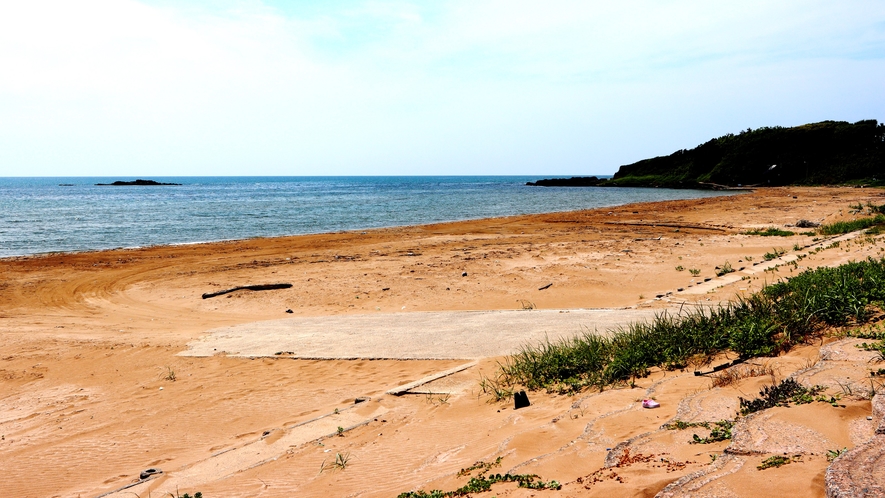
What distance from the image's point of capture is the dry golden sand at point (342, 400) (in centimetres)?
372

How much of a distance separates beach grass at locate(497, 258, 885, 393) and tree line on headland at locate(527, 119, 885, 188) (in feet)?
189

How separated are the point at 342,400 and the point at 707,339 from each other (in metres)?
4.08

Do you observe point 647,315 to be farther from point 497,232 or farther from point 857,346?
point 497,232

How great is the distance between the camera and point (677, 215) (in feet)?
109

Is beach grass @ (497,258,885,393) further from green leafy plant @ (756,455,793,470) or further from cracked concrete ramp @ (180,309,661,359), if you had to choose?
green leafy plant @ (756,455,793,470)

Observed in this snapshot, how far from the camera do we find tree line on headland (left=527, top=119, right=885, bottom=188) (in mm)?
60188

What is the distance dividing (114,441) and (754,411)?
605cm

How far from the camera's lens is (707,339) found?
20.1 feet

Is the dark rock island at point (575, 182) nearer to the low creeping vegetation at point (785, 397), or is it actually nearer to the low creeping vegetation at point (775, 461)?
the low creeping vegetation at point (785, 397)

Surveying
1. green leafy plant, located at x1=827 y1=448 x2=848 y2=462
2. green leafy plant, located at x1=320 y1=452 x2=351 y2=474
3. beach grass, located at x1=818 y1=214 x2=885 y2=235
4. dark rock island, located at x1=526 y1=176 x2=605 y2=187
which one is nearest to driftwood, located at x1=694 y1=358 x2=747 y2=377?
green leafy plant, located at x1=827 y1=448 x2=848 y2=462

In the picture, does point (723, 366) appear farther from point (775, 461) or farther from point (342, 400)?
point (342, 400)

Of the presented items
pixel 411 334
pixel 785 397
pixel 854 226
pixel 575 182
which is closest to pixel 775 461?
pixel 785 397

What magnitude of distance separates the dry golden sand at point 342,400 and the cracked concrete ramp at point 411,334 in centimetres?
39

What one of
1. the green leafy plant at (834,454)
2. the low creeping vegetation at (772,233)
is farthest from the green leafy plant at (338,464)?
the low creeping vegetation at (772,233)
